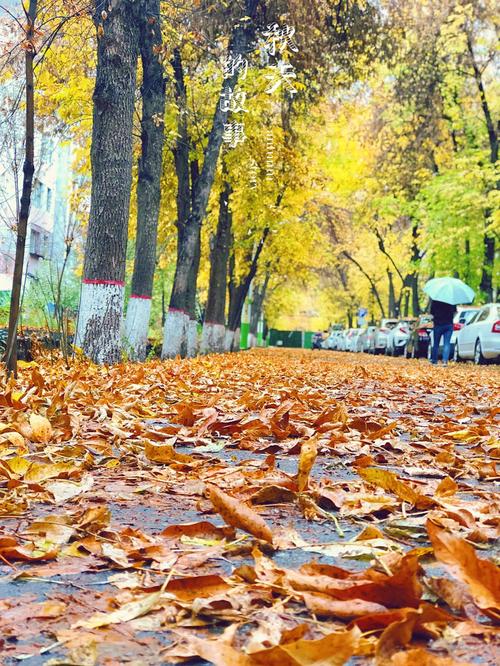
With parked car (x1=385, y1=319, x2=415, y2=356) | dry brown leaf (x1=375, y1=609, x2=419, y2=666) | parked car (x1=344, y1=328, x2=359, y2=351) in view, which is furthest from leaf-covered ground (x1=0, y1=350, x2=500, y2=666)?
parked car (x1=344, y1=328, x2=359, y2=351)

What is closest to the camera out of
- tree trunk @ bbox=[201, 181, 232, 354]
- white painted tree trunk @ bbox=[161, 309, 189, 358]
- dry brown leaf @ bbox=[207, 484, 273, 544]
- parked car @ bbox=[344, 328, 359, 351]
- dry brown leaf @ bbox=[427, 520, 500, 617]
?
dry brown leaf @ bbox=[427, 520, 500, 617]

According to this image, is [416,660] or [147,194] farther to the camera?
[147,194]

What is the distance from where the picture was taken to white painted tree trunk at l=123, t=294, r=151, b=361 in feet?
44.8

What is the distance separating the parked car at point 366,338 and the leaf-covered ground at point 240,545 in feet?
135

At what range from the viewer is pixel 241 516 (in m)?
2.32

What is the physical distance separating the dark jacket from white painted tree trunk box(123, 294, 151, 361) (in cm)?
838

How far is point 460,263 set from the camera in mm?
29250

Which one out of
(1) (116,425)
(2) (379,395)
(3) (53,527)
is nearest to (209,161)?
(2) (379,395)

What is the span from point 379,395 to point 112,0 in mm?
6091

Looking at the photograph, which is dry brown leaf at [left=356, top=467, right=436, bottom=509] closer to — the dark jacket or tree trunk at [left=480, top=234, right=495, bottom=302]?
the dark jacket

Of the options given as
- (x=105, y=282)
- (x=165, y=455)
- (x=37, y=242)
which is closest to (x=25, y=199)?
(x=105, y=282)

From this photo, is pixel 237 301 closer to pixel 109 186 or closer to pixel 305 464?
pixel 109 186

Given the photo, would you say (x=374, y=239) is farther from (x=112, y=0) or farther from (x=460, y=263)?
(x=112, y=0)

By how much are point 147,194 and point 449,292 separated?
8.56 m
